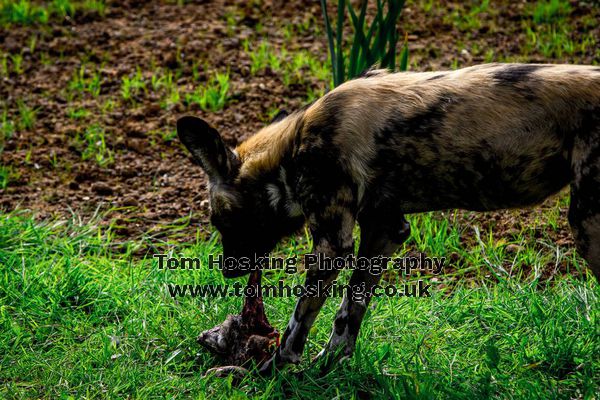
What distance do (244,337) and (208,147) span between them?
85cm

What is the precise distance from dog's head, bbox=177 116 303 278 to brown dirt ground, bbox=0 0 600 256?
1130mm

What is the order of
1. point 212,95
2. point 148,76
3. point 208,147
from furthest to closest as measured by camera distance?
point 148,76
point 212,95
point 208,147

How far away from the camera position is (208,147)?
3.71m

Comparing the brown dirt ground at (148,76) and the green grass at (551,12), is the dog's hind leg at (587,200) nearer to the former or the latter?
the brown dirt ground at (148,76)

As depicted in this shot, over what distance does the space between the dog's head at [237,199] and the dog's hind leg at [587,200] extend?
1.23 metres

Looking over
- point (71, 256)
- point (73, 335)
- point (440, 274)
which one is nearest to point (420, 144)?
point (440, 274)

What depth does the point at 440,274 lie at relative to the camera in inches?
180

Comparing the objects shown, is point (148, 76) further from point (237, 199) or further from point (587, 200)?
point (587, 200)

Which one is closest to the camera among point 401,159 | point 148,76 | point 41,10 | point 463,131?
point 463,131

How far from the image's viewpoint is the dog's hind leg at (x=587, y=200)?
299cm

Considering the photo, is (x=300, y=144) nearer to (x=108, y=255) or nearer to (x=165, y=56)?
(x=108, y=255)

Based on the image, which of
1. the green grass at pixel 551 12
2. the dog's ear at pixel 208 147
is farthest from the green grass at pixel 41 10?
the dog's ear at pixel 208 147

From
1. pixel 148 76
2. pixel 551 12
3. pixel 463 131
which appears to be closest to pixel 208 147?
pixel 463 131

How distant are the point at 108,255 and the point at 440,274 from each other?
6.20 ft
